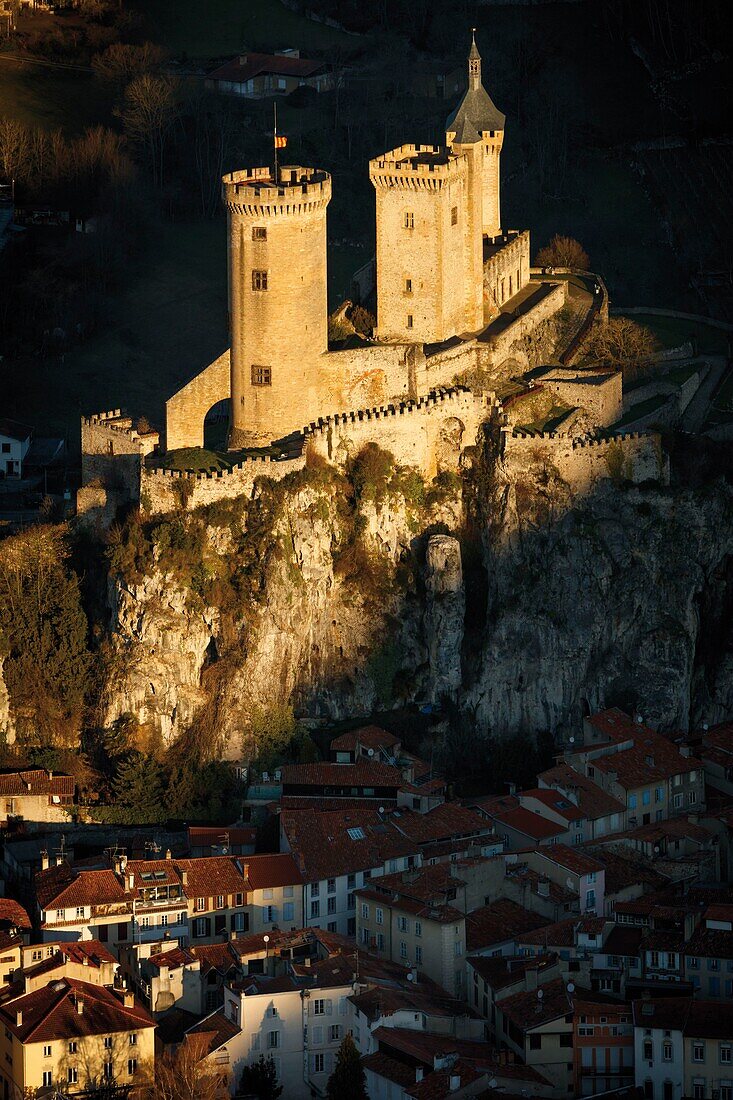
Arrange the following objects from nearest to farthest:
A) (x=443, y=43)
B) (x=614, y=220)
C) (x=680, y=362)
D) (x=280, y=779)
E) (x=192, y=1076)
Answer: (x=192, y=1076) < (x=280, y=779) < (x=680, y=362) < (x=614, y=220) < (x=443, y=43)

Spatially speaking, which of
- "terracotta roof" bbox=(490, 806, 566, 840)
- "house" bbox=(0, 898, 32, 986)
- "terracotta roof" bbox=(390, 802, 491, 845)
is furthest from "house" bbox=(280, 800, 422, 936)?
"house" bbox=(0, 898, 32, 986)

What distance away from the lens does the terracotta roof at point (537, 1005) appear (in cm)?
9925

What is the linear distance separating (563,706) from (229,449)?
15564 mm

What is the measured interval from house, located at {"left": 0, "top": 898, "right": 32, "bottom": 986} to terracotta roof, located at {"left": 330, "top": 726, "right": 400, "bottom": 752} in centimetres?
1396

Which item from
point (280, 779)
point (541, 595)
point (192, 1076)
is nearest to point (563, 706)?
point (541, 595)

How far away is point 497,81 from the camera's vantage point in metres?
164

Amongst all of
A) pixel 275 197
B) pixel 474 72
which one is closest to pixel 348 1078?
pixel 275 197

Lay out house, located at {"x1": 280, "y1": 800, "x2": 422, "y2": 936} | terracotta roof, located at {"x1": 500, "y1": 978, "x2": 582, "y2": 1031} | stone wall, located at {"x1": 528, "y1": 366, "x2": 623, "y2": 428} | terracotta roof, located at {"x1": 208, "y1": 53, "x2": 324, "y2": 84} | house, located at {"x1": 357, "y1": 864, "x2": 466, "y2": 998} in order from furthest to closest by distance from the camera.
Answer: terracotta roof, located at {"x1": 208, "y1": 53, "x2": 324, "y2": 84} → stone wall, located at {"x1": 528, "y1": 366, "x2": 623, "y2": 428} → house, located at {"x1": 280, "y1": 800, "x2": 422, "y2": 936} → house, located at {"x1": 357, "y1": 864, "x2": 466, "y2": 998} → terracotta roof, located at {"x1": 500, "y1": 978, "x2": 582, "y2": 1031}

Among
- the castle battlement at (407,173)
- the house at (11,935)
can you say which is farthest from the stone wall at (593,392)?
the house at (11,935)

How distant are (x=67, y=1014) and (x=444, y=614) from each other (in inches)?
1052

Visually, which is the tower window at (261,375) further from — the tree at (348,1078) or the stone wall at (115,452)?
the tree at (348,1078)

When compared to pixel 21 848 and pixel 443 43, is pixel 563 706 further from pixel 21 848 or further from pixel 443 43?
pixel 443 43

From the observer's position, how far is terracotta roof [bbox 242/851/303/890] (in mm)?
107812

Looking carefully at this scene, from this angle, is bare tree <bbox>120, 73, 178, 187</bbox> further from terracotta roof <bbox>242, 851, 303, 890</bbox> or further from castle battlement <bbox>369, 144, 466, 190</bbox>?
terracotta roof <bbox>242, 851, 303, 890</bbox>
